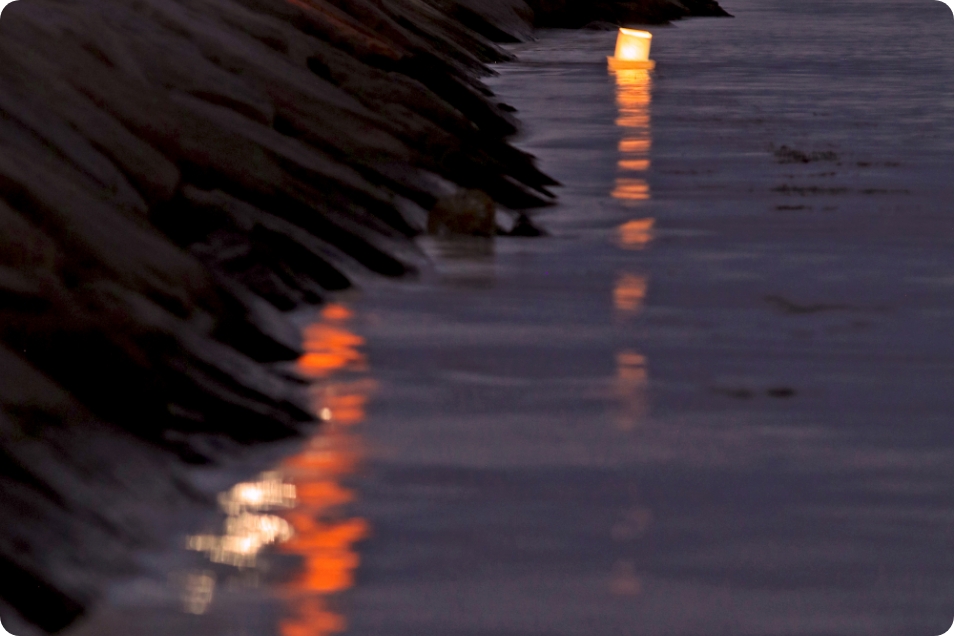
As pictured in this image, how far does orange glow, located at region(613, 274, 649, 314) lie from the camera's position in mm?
9177

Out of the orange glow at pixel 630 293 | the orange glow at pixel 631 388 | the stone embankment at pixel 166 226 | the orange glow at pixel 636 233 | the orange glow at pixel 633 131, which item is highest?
the stone embankment at pixel 166 226

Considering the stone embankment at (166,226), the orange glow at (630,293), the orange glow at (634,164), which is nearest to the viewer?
the stone embankment at (166,226)

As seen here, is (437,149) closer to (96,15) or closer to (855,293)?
(96,15)

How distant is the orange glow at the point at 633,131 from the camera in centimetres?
1384

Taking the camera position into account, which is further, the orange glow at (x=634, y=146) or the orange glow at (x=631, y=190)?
the orange glow at (x=634, y=146)

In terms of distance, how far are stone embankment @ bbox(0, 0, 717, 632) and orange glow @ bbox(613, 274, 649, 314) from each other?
1.19 meters

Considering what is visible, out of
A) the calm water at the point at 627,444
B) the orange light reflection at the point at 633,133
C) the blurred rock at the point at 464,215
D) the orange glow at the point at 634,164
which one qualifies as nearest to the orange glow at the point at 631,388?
the calm water at the point at 627,444

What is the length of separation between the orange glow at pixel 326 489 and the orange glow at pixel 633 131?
5.44 m

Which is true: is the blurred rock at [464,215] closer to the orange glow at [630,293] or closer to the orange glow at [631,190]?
the orange glow at [630,293]

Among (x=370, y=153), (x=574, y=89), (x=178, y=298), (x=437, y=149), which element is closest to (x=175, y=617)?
(x=178, y=298)

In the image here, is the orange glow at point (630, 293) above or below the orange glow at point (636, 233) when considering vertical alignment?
above

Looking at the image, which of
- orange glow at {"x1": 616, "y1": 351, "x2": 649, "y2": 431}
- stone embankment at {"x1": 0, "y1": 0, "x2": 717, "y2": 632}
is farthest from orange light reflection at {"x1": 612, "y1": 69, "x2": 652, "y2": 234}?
orange glow at {"x1": 616, "y1": 351, "x2": 649, "y2": 431}

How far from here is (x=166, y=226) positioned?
9.12m

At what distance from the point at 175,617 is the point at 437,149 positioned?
8.45 meters
